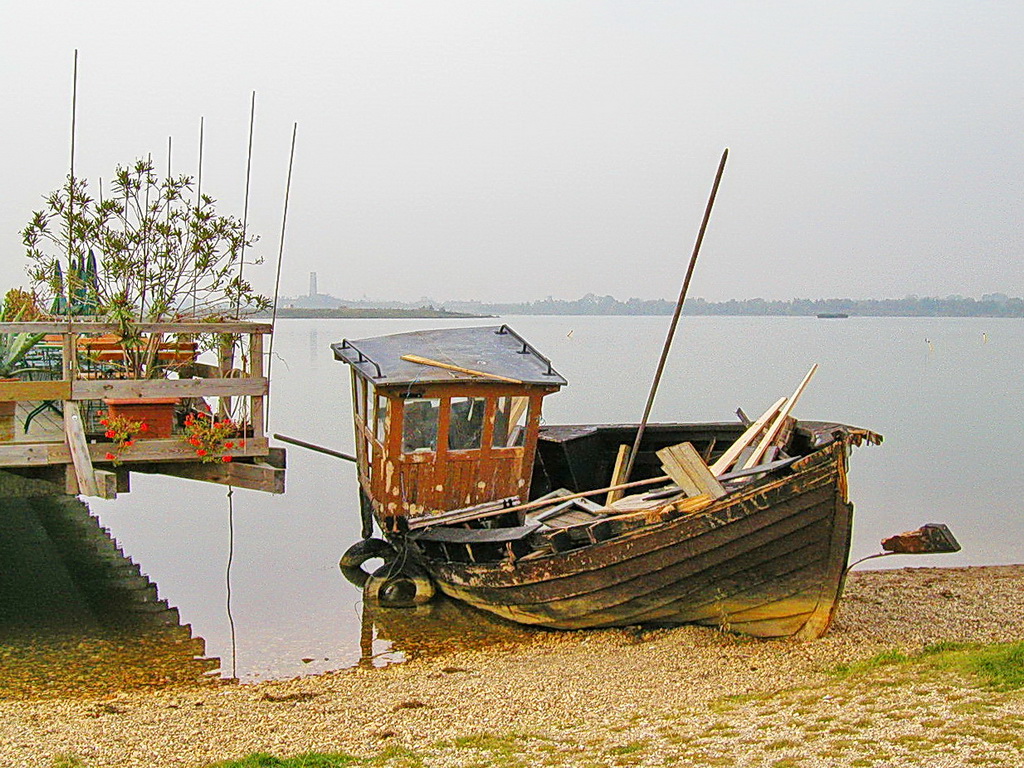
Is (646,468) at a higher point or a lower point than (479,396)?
lower

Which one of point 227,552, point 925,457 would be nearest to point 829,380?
point 925,457

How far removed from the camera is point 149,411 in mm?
9945

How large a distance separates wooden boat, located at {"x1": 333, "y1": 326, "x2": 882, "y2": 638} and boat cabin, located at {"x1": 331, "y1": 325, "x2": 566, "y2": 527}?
0.02 meters

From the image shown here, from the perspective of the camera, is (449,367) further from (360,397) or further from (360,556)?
(360,556)

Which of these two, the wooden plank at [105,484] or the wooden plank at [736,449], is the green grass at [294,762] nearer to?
the wooden plank at [105,484]

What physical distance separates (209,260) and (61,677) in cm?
451

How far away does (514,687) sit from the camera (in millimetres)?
8219

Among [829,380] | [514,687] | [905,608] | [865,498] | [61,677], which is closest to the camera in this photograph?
[514,687]

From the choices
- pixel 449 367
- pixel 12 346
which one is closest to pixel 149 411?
pixel 12 346

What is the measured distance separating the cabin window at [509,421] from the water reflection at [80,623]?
3.56m

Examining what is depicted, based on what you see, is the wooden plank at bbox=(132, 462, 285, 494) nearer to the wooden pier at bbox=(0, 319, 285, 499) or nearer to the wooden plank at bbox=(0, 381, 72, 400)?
the wooden pier at bbox=(0, 319, 285, 499)

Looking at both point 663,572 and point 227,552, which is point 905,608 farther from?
point 227,552

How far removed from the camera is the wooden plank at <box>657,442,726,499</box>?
9.02 metres

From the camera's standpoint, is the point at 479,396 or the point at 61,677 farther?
the point at 479,396
